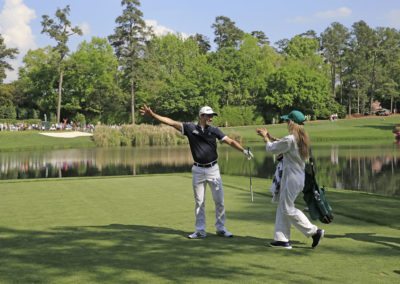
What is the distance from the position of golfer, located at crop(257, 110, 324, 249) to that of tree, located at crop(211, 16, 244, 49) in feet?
307

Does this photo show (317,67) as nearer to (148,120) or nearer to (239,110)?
(239,110)

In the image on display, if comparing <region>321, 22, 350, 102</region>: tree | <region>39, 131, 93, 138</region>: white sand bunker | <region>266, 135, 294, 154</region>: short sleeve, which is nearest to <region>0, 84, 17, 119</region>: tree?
<region>39, 131, 93, 138</region>: white sand bunker

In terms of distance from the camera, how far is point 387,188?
19.1 meters

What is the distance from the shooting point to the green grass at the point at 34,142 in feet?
165

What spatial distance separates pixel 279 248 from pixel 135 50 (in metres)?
71.8

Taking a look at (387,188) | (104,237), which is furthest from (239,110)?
(104,237)

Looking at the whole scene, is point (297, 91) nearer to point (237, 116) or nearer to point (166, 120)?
point (237, 116)

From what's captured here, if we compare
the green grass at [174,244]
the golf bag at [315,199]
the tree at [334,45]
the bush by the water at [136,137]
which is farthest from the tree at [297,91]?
the golf bag at [315,199]

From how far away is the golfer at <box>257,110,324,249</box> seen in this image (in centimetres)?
732

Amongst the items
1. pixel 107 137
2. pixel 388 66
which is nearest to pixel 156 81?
pixel 107 137

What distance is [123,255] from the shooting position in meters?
6.81

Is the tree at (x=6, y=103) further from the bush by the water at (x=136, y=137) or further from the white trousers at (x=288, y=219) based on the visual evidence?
the white trousers at (x=288, y=219)

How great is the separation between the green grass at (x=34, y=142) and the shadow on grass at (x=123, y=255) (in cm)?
4327

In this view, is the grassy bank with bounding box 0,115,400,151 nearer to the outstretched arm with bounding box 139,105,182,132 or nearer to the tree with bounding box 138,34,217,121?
the tree with bounding box 138,34,217,121
